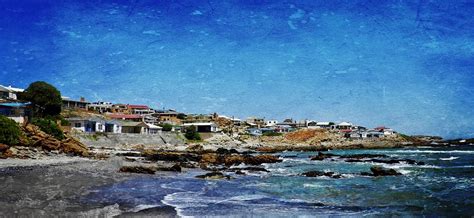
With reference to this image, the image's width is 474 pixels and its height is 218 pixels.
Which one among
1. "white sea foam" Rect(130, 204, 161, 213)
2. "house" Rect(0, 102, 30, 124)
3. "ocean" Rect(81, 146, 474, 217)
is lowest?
"ocean" Rect(81, 146, 474, 217)

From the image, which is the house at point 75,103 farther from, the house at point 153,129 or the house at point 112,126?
the house at point 112,126

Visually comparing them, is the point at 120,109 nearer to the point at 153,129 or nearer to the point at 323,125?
the point at 153,129

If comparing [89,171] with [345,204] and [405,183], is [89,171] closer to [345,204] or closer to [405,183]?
[345,204]

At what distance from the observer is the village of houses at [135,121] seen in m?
65.1

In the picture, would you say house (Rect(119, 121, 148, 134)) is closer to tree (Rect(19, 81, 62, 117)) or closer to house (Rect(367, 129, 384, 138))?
tree (Rect(19, 81, 62, 117))

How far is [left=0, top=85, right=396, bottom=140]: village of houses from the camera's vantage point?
214 feet

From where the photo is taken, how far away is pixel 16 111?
57.9 metres

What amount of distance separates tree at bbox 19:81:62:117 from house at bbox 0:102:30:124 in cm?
163

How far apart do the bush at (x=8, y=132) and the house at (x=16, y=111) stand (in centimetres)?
2267

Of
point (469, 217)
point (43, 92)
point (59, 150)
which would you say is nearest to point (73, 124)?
point (43, 92)

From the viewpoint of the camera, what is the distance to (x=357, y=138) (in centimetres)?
11744

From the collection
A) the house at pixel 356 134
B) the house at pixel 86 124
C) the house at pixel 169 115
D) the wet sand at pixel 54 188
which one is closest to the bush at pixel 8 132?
the wet sand at pixel 54 188

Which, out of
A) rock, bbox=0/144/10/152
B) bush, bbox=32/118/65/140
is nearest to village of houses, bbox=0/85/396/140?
bush, bbox=32/118/65/140

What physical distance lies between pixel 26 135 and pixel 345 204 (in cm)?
2951
